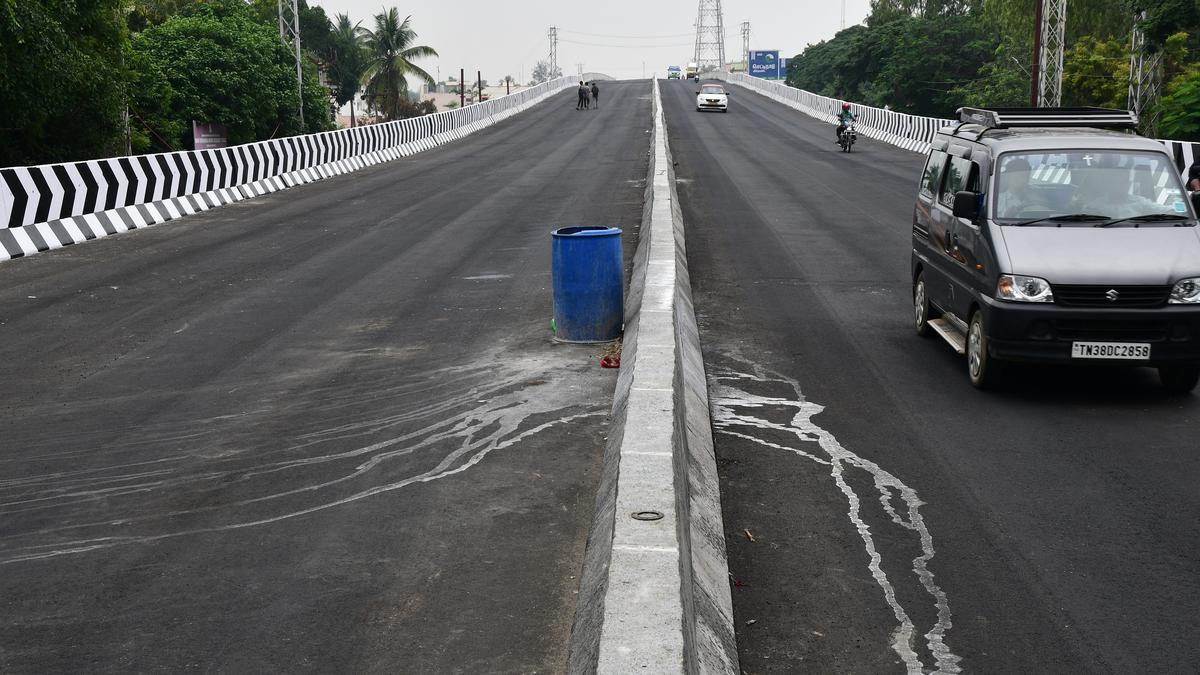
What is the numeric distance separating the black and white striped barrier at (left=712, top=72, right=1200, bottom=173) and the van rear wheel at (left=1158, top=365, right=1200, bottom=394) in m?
12.2

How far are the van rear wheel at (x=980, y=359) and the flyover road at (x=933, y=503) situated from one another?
0.46ft

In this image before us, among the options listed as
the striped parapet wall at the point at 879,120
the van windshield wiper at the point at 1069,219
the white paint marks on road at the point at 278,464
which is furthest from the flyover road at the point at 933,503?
the striped parapet wall at the point at 879,120

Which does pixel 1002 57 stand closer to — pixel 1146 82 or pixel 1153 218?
pixel 1146 82

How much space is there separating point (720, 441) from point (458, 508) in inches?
81.6

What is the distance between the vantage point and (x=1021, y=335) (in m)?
8.65

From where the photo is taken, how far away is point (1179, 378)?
894 cm

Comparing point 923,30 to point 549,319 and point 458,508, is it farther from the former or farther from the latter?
point 458,508

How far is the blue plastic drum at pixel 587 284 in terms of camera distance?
33.9 feet

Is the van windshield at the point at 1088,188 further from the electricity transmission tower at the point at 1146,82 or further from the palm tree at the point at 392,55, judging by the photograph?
the palm tree at the point at 392,55

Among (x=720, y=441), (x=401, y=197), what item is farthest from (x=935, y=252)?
(x=401, y=197)

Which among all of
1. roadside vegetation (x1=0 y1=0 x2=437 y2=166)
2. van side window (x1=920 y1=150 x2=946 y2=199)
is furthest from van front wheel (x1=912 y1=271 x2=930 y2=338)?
roadside vegetation (x1=0 y1=0 x2=437 y2=166)

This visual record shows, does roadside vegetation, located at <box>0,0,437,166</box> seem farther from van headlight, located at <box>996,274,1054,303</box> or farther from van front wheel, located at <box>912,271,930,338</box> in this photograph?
van headlight, located at <box>996,274,1054,303</box>

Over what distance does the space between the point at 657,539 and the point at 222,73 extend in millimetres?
42099

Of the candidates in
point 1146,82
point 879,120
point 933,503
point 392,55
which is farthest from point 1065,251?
point 392,55
